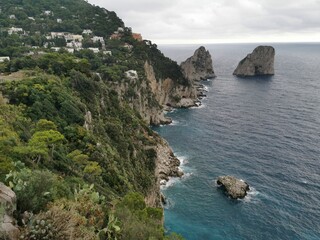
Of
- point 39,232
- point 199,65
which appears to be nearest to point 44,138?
point 39,232

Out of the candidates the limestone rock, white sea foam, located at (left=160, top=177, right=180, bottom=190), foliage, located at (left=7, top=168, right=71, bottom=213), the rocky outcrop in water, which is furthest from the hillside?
white sea foam, located at (left=160, top=177, right=180, bottom=190)

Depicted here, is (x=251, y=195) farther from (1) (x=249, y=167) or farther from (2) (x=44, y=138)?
(2) (x=44, y=138)

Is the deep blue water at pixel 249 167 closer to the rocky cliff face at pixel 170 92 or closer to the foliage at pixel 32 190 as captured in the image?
the rocky cliff face at pixel 170 92

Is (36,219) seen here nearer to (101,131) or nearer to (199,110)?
(101,131)

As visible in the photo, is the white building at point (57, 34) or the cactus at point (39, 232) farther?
the white building at point (57, 34)

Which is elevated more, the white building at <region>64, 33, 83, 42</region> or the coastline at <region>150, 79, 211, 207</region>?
the white building at <region>64, 33, 83, 42</region>


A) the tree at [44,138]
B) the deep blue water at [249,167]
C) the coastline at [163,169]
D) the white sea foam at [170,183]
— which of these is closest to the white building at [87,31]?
the deep blue water at [249,167]

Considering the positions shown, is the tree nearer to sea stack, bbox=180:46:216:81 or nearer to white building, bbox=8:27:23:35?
white building, bbox=8:27:23:35

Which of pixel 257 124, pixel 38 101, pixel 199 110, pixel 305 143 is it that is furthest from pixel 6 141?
pixel 199 110
